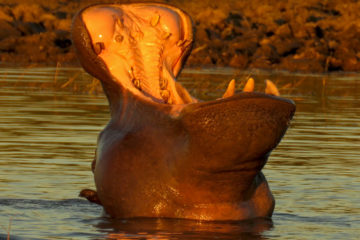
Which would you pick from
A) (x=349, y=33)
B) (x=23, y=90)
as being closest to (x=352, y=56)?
(x=349, y=33)

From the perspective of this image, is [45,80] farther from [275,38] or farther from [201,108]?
[201,108]

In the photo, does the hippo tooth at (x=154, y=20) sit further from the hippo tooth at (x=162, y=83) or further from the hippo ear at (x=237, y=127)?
the hippo ear at (x=237, y=127)

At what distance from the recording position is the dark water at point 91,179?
717 centimetres

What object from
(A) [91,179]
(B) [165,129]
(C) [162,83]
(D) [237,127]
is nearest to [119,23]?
(C) [162,83]

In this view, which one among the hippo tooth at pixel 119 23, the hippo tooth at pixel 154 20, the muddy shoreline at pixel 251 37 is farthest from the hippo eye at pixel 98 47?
the muddy shoreline at pixel 251 37

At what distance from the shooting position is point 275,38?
115 feet

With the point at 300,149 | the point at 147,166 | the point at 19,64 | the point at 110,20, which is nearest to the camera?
the point at 147,166

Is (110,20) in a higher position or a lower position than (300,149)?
higher

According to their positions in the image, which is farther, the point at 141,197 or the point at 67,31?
the point at 67,31

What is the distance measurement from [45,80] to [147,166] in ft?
51.1

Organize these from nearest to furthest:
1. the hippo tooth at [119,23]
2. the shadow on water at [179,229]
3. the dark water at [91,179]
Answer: the shadow on water at [179,229]
the dark water at [91,179]
the hippo tooth at [119,23]

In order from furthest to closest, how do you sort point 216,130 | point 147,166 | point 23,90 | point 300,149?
point 23,90 → point 300,149 → point 147,166 → point 216,130

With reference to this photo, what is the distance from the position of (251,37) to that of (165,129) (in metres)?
27.9

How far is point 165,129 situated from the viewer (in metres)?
7.32
